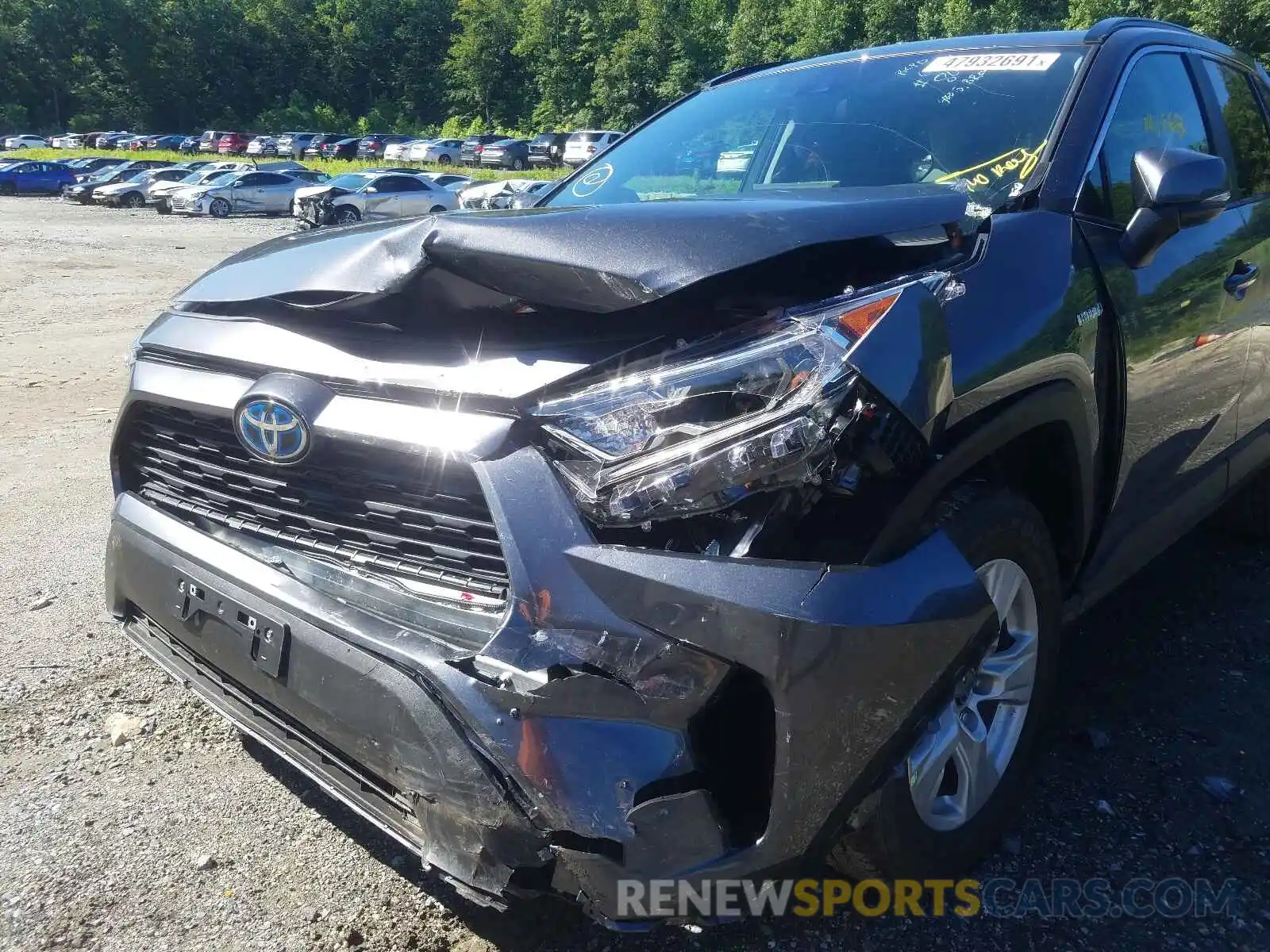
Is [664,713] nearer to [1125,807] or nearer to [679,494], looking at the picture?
[679,494]

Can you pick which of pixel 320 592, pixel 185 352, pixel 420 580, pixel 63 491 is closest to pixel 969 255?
pixel 420 580

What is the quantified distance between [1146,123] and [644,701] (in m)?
2.46

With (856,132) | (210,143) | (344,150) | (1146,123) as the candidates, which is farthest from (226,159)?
(1146,123)

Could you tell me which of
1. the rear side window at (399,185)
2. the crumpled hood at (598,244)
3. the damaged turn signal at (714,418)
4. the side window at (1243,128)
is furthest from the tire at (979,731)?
the rear side window at (399,185)

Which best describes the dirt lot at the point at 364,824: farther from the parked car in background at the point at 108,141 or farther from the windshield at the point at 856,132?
the parked car in background at the point at 108,141

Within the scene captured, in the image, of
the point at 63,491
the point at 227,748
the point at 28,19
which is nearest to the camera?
the point at 227,748

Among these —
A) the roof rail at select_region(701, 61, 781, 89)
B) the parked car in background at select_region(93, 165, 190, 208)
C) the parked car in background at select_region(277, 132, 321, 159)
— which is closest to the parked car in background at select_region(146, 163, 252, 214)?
the parked car in background at select_region(93, 165, 190, 208)

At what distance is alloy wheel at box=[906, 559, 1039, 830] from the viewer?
6.63ft

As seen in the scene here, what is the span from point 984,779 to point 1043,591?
1.47ft

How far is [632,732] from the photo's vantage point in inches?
62.7

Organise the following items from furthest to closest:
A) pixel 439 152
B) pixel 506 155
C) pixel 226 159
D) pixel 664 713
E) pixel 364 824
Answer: pixel 226 159 → pixel 439 152 → pixel 506 155 → pixel 364 824 → pixel 664 713

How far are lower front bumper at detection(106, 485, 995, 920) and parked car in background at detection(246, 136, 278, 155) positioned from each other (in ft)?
204

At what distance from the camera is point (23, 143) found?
61.0 metres

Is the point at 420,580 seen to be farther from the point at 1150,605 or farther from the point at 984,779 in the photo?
the point at 1150,605
